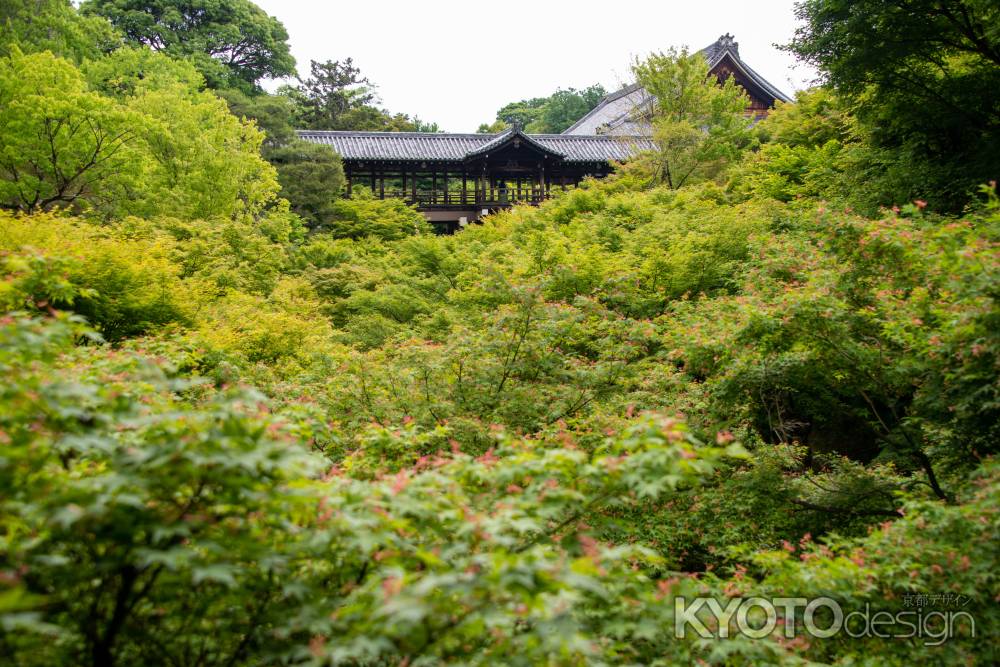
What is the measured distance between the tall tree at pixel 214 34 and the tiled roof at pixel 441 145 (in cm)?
696

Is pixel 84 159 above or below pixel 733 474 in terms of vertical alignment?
above

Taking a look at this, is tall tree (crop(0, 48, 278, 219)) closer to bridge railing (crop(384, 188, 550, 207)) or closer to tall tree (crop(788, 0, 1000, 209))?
bridge railing (crop(384, 188, 550, 207))

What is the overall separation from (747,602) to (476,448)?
2854 millimetres

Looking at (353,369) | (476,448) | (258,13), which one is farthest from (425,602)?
(258,13)

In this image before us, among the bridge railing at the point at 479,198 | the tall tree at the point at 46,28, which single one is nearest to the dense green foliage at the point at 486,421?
the tall tree at the point at 46,28

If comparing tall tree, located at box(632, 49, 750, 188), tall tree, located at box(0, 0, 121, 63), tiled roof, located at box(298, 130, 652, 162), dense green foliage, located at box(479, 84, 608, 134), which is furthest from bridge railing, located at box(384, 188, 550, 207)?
dense green foliage, located at box(479, 84, 608, 134)

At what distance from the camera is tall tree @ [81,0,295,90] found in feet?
97.5

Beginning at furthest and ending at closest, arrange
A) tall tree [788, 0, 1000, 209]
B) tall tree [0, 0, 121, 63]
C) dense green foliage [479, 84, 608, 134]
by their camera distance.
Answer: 1. dense green foliage [479, 84, 608, 134]
2. tall tree [0, 0, 121, 63]
3. tall tree [788, 0, 1000, 209]

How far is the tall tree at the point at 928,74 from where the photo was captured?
8469mm

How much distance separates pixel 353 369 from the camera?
7449 millimetres

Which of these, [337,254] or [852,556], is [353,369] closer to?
[852,556]

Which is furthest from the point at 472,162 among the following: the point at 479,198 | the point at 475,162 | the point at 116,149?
the point at 116,149

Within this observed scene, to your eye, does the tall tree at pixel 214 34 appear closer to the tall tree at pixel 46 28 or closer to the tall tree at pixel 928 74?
the tall tree at pixel 46 28

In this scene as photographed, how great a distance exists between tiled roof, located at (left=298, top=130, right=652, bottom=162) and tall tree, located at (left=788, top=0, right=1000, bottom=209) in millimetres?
16457
